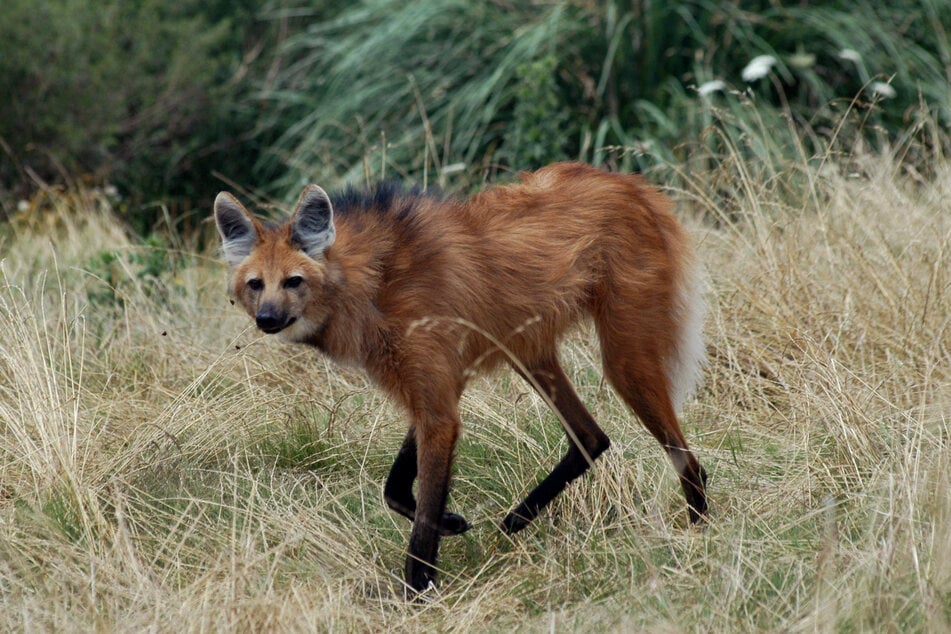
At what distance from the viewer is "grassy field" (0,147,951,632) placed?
106 inches

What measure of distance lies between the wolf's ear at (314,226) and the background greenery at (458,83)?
351cm

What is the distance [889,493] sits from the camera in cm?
290

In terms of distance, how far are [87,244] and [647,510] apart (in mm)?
3823

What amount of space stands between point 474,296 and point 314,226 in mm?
526

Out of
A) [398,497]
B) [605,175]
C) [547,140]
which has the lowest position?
[547,140]

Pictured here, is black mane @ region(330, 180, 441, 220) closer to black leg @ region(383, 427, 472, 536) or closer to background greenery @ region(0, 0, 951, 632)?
black leg @ region(383, 427, 472, 536)

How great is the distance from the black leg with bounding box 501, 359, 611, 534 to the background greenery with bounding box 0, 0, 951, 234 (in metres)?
3.25

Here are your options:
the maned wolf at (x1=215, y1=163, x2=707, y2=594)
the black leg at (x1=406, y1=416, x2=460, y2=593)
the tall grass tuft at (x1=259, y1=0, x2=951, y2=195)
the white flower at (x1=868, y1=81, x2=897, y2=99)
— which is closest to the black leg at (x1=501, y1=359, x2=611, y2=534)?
the maned wolf at (x1=215, y1=163, x2=707, y2=594)

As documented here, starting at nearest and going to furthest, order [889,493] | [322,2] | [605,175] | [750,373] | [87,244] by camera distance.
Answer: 1. [889,493]
2. [605,175]
3. [750,373]
4. [87,244]
5. [322,2]

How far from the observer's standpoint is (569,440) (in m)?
3.65

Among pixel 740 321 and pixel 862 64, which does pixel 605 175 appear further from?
pixel 862 64

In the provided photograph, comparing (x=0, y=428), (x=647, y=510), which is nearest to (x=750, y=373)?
(x=647, y=510)

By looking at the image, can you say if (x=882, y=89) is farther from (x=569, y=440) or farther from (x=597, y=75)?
(x=569, y=440)

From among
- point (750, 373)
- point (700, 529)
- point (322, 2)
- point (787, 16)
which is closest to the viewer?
point (700, 529)
